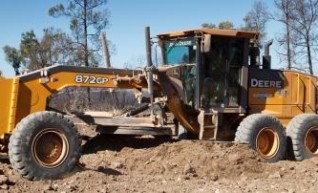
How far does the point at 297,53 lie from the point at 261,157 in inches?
545

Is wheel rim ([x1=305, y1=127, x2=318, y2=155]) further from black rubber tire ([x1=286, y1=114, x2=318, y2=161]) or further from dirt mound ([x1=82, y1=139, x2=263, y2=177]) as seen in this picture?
dirt mound ([x1=82, y1=139, x2=263, y2=177])

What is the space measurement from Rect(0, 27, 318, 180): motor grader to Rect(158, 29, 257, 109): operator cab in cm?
2

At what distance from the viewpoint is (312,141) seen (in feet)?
41.1

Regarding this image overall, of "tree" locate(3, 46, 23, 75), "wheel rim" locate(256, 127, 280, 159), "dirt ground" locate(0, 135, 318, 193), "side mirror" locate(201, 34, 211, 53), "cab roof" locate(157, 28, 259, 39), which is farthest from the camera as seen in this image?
"tree" locate(3, 46, 23, 75)

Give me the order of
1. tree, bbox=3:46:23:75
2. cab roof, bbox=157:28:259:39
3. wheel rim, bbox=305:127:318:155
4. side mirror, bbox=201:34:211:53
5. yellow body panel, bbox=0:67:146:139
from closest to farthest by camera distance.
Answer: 1. yellow body panel, bbox=0:67:146:139
2. side mirror, bbox=201:34:211:53
3. cab roof, bbox=157:28:259:39
4. wheel rim, bbox=305:127:318:155
5. tree, bbox=3:46:23:75

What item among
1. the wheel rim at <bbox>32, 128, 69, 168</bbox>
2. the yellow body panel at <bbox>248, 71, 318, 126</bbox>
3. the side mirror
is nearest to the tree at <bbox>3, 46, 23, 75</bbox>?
the yellow body panel at <bbox>248, 71, 318, 126</bbox>

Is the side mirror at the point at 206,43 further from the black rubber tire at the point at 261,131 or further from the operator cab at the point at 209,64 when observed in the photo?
the black rubber tire at the point at 261,131

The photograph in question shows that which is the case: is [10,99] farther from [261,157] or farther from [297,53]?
[297,53]

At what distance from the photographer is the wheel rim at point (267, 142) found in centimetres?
1137

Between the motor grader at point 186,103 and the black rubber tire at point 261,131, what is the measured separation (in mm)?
19

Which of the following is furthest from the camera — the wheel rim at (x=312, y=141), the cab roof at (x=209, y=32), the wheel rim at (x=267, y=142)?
the wheel rim at (x=312, y=141)

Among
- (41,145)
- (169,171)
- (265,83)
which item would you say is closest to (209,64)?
(265,83)

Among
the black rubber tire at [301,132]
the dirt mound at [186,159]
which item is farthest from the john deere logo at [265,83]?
the dirt mound at [186,159]

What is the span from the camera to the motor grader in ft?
27.9
